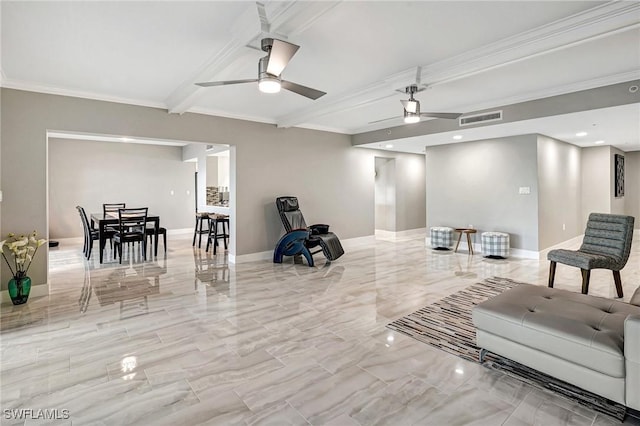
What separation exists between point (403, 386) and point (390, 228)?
7.25 m

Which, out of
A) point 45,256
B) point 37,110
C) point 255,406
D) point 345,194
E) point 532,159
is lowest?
point 255,406

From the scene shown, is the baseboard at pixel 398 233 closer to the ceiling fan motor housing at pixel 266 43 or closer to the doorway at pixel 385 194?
the doorway at pixel 385 194

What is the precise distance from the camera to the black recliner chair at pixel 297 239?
226 inches

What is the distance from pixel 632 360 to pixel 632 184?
1050 centimetres

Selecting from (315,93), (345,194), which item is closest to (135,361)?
(315,93)

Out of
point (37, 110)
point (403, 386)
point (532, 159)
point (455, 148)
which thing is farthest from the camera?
point (455, 148)

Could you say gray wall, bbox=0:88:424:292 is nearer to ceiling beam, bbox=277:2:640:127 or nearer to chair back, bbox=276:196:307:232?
chair back, bbox=276:196:307:232

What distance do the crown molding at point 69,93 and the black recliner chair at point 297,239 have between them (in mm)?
2626

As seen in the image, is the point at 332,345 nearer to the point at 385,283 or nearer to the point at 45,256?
the point at 385,283

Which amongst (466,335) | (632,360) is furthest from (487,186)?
(632,360)

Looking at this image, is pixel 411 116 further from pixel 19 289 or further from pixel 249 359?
pixel 19 289

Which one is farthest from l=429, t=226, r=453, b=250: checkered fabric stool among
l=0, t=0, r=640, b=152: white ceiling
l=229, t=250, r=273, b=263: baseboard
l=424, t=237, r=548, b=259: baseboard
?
l=229, t=250, r=273, b=263: baseboard

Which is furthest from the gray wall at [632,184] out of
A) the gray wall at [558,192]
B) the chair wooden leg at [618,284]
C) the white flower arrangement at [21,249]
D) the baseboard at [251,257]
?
the white flower arrangement at [21,249]

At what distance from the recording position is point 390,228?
9289 millimetres
